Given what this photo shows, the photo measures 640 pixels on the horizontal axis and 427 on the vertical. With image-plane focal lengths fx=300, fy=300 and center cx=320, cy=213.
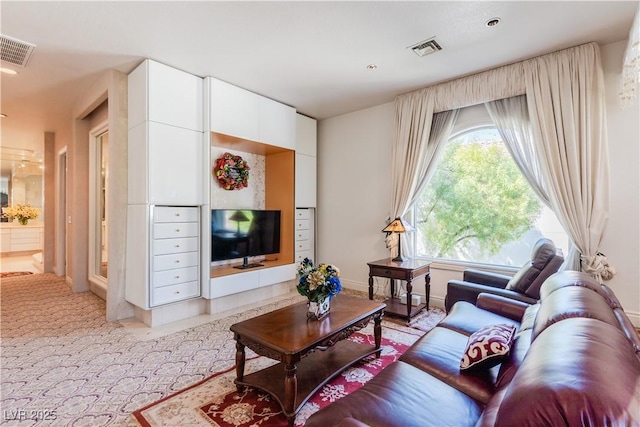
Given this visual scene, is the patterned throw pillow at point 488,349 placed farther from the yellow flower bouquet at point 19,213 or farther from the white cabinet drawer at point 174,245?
the yellow flower bouquet at point 19,213

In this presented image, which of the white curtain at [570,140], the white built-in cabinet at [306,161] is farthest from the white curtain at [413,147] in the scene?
the white built-in cabinet at [306,161]

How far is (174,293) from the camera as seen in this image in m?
3.43

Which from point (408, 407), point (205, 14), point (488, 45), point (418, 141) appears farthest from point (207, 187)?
point (488, 45)

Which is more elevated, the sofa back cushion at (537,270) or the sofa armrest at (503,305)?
the sofa back cushion at (537,270)

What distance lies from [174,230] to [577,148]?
436 centimetres

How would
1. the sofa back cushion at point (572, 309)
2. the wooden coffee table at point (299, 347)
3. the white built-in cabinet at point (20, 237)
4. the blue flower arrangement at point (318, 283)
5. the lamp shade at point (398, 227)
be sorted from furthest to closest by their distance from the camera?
the white built-in cabinet at point (20, 237)
the lamp shade at point (398, 227)
the blue flower arrangement at point (318, 283)
the wooden coffee table at point (299, 347)
the sofa back cushion at point (572, 309)

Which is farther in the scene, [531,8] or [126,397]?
[531,8]

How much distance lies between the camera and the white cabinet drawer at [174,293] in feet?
10.8

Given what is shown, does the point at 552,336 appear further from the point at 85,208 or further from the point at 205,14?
the point at 85,208

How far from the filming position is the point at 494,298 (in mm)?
2484

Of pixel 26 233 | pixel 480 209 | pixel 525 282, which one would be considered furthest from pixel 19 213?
pixel 525 282

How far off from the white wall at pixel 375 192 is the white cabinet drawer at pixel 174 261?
2.38 metres

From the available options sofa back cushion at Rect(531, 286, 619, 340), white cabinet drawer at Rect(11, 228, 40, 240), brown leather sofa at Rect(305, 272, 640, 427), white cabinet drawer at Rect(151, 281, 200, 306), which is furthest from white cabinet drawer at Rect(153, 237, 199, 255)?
white cabinet drawer at Rect(11, 228, 40, 240)

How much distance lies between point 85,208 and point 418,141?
5.08 m
